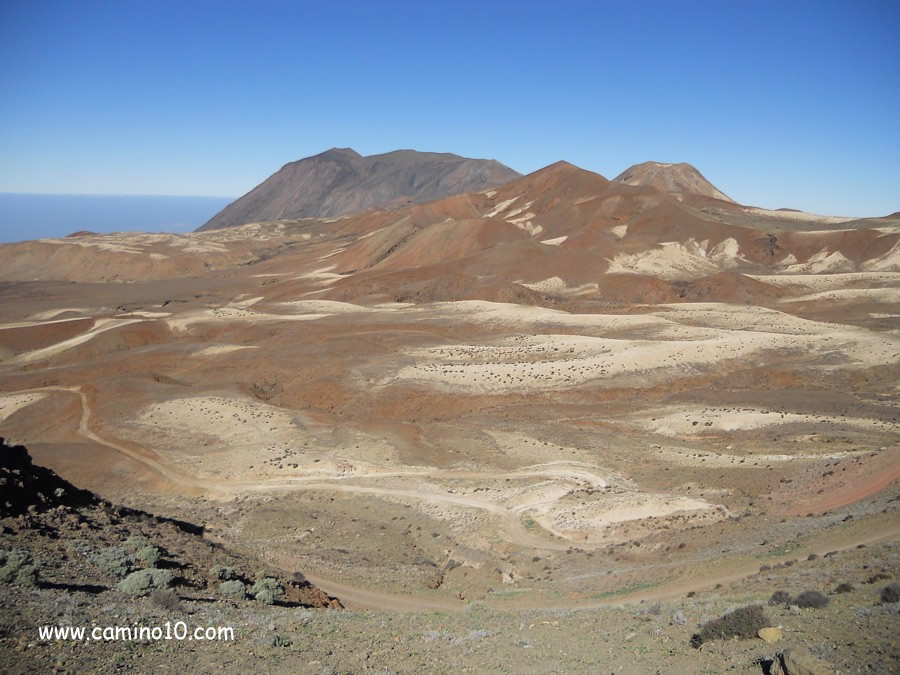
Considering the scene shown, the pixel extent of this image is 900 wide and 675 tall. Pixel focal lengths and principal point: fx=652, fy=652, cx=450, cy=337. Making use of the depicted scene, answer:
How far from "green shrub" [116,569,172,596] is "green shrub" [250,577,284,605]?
1.72 meters

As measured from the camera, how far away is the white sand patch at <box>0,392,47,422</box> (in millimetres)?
32406

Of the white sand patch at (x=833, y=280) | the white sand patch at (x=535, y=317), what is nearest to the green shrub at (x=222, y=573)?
the white sand patch at (x=535, y=317)

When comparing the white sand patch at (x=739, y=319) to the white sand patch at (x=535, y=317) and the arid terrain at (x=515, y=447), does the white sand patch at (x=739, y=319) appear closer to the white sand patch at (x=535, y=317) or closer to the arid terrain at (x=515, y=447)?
the arid terrain at (x=515, y=447)

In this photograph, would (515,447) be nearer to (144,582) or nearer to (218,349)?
(144,582)

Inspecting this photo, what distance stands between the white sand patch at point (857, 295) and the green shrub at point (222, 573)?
5761 cm

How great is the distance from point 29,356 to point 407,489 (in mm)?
39700

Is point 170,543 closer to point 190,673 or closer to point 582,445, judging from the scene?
point 190,673

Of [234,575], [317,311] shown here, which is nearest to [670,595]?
[234,575]

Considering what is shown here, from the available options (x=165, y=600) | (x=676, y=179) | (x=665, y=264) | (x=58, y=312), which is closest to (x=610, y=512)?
(x=165, y=600)

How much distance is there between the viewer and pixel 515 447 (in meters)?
26.0

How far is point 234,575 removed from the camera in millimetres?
14273

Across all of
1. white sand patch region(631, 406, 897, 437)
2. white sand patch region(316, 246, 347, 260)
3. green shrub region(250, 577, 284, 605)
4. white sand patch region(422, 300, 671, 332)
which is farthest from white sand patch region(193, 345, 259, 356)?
white sand patch region(316, 246, 347, 260)

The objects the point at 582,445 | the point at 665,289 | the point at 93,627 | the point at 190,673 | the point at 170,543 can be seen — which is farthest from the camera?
the point at 665,289

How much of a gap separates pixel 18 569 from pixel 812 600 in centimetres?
1259
